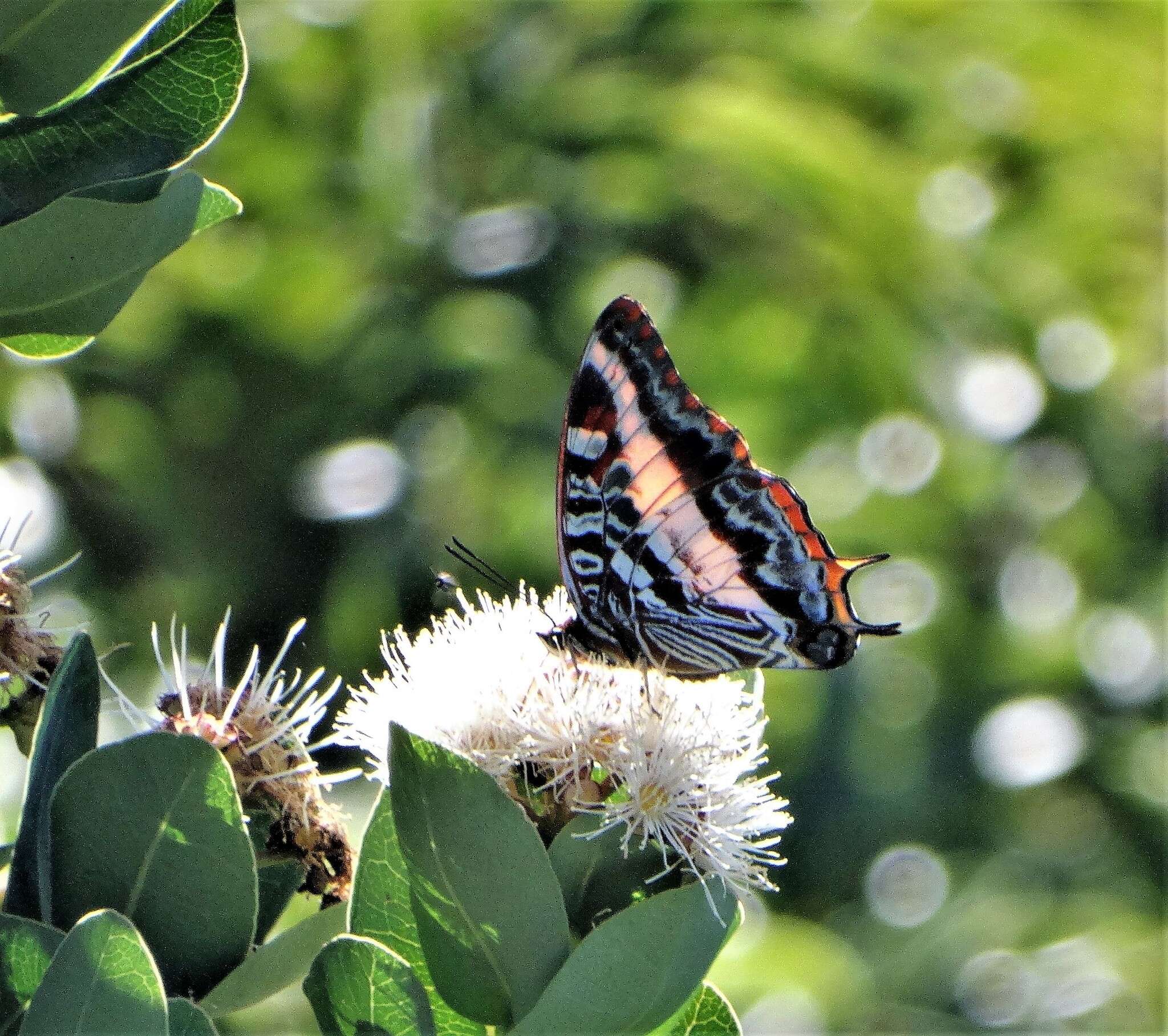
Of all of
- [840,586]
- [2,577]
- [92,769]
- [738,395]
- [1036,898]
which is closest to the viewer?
[92,769]

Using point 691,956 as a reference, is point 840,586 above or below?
below

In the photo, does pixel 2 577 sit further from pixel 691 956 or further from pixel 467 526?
pixel 467 526

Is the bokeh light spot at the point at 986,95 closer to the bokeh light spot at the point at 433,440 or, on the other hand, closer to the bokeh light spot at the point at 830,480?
the bokeh light spot at the point at 830,480

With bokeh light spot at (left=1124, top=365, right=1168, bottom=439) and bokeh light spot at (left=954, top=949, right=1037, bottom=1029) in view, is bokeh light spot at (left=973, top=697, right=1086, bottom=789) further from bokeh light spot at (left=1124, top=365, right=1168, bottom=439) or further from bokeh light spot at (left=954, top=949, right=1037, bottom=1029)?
bokeh light spot at (left=1124, top=365, right=1168, bottom=439)

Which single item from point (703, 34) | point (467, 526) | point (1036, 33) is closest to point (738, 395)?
point (467, 526)

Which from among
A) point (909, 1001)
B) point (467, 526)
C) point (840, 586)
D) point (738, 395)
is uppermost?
point (840, 586)
